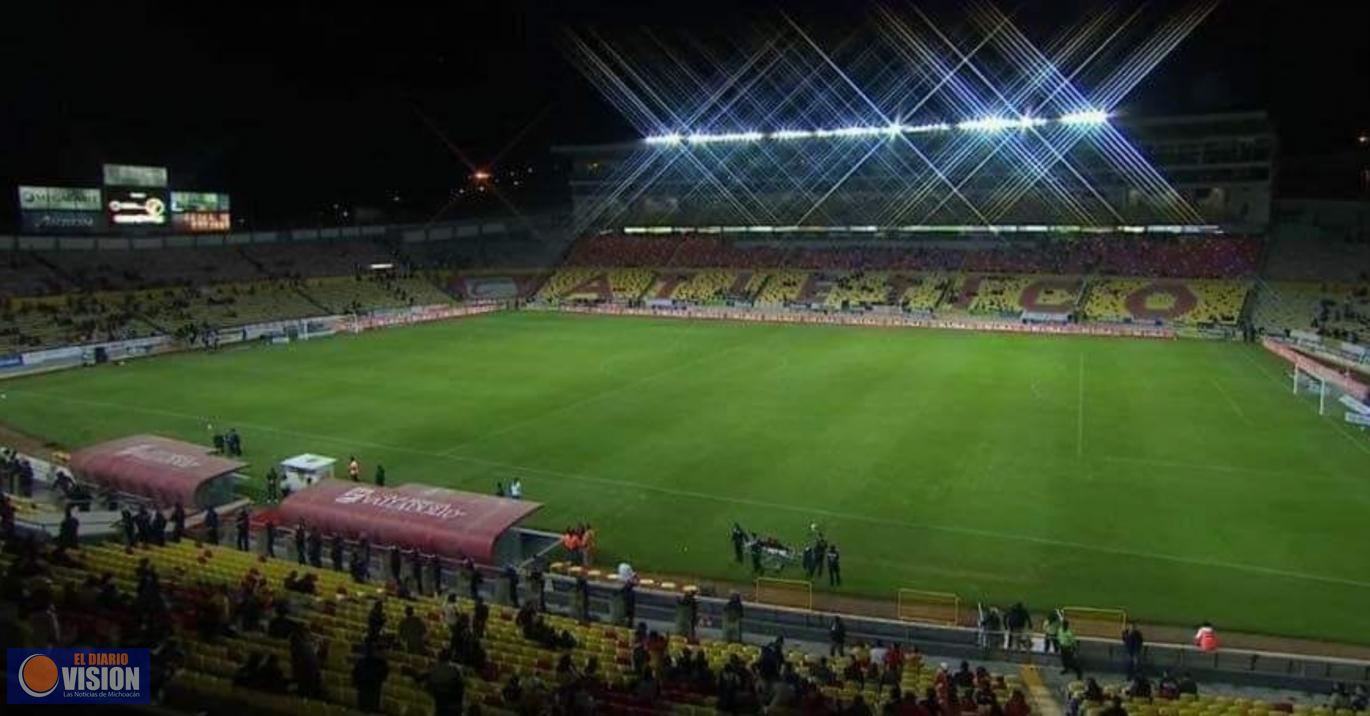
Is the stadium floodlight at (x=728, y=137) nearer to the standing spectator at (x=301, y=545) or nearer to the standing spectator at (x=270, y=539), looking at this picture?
the standing spectator at (x=270, y=539)

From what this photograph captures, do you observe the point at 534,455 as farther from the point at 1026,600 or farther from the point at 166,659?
the point at 166,659

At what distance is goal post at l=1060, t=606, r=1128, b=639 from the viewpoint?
1837 centimetres

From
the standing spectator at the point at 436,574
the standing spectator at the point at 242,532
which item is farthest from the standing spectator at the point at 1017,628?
the standing spectator at the point at 242,532

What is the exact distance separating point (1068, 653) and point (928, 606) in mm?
3623

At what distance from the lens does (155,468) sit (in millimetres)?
24984

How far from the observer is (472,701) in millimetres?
10727

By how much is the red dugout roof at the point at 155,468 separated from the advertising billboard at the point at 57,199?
3969 cm

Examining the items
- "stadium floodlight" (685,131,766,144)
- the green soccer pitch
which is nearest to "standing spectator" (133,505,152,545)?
the green soccer pitch

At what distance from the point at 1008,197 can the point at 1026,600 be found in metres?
64.9

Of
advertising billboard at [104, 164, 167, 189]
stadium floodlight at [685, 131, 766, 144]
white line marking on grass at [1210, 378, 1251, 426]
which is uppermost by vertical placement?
stadium floodlight at [685, 131, 766, 144]

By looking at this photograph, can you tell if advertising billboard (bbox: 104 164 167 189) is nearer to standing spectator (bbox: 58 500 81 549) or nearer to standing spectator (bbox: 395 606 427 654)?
standing spectator (bbox: 58 500 81 549)

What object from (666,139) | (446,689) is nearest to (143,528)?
(446,689)

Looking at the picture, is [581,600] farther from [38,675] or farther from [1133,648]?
[38,675]

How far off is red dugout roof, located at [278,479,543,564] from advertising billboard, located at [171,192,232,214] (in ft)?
167
